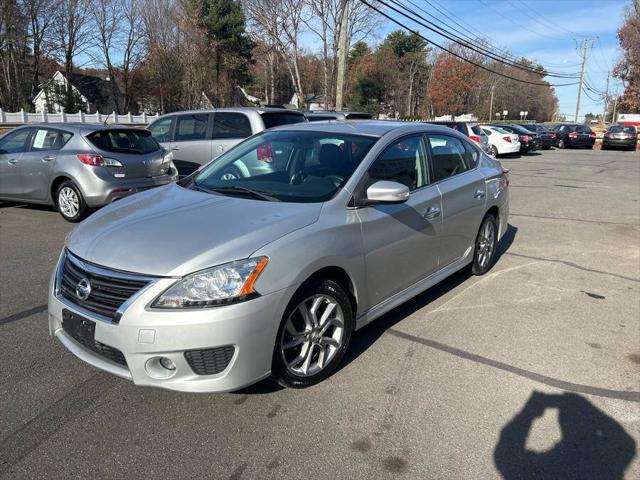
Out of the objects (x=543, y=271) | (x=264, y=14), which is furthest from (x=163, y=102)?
(x=543, y=271)

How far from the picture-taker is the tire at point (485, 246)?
5.23 m

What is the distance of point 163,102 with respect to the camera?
52.2 metres

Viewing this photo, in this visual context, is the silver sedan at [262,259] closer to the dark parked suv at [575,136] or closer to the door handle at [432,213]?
the door handle at [432,213]

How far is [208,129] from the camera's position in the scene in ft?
30.9

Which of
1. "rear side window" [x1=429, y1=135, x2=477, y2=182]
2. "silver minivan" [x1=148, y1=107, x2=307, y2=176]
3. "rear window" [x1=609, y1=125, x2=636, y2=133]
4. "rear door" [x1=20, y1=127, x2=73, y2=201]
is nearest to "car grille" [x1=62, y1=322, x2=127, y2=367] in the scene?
"rear side window" [x1=429, y1=135, x2=477, y2=182]

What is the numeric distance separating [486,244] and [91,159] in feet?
19.1

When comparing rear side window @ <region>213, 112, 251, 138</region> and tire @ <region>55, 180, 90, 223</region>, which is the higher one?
rear side window @ <region>213, 112, 251, 138</region>

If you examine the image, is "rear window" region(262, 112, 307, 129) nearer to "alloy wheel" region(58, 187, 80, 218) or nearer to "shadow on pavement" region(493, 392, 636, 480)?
"alloy wheel" region(58, 187, 80, 218)

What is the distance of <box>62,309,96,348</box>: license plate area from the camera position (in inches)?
108

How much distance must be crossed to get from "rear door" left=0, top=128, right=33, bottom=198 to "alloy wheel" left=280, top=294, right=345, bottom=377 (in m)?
7.25

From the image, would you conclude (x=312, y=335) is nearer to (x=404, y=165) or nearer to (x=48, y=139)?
(x=404, y=165)

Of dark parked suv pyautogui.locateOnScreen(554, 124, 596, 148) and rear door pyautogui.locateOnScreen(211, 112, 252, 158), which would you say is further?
dark parked suv pyautogui.locateOnScreen(554, 124, 596, 148)

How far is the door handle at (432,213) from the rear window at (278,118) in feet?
17.7

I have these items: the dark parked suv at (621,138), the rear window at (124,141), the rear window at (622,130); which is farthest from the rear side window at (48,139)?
the rear window at (622,130)
